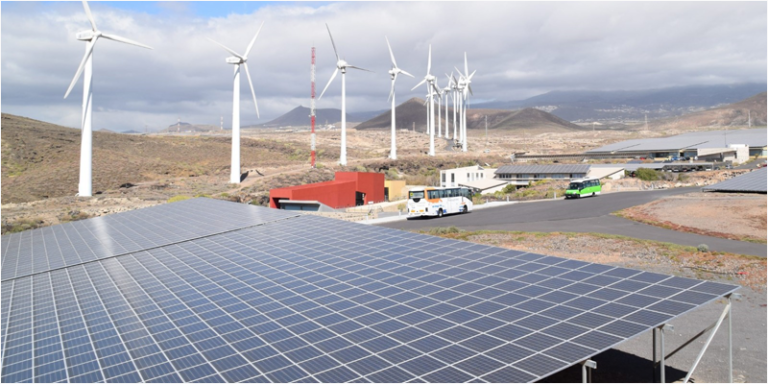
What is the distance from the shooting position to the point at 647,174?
9869 centimetres

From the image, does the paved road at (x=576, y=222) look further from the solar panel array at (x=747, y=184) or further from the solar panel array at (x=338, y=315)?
the solar panel array at (x=338, y=315)

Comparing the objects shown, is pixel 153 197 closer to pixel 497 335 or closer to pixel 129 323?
pixel 129 323

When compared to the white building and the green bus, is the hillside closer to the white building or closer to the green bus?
the white building

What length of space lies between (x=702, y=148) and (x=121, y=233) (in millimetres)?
136638

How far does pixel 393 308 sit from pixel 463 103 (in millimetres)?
132224

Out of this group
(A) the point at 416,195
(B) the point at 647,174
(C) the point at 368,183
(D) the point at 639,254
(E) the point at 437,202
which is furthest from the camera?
(B) the point at 647,174

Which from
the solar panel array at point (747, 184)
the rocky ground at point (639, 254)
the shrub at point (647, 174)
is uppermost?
the shrub at point (647, 174)

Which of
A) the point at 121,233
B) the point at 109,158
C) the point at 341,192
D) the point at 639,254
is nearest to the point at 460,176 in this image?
the point at 341,192

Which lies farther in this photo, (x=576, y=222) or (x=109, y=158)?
(x=109, y=158)

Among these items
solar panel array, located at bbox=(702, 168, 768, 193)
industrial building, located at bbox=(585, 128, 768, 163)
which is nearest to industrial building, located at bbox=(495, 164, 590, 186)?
solar panel array, located at bbox=(702, 168, 768, 193)

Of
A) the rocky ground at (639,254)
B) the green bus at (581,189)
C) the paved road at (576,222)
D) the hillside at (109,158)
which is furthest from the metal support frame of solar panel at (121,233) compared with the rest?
the green bus at (581,189)

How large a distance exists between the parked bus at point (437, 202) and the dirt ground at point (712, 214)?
1885cm

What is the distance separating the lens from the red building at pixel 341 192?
206 ft

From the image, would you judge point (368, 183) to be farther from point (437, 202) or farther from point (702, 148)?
point (702, 148)
